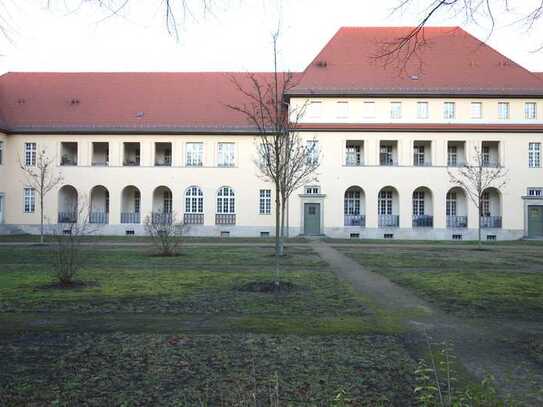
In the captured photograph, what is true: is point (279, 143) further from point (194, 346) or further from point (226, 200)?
point (226, 200)

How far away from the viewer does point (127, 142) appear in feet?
115

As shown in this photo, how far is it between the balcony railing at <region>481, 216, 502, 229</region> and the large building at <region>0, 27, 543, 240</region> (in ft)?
0.52

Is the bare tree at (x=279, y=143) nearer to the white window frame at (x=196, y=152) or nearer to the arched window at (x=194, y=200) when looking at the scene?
the white window frame at (x=196, y=152)

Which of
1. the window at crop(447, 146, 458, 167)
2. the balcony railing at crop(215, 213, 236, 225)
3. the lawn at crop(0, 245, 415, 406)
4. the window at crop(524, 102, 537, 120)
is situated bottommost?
the lawn at crop(0, 245, 415, 406)

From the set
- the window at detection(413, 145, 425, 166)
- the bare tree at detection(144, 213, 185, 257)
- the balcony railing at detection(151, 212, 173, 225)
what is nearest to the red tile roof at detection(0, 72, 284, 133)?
the balcony railing at detection(151, 212, 173, 225)

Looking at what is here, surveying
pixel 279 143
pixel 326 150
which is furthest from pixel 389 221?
pixel 279 143

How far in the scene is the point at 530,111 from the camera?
3294 cm

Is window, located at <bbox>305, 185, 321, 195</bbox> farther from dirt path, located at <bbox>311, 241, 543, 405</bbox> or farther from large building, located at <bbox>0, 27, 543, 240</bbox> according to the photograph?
dirt path, located at <bbox>311, 241, 543, 405</bbox>

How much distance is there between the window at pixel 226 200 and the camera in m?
34.3

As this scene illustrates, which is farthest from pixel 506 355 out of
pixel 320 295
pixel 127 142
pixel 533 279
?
pixel 127 142

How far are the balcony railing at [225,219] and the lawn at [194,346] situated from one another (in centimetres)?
2326

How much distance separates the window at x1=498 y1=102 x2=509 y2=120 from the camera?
3284 centimetres

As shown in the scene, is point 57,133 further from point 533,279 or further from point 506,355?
point 506,355

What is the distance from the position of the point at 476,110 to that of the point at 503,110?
76.2 inches
